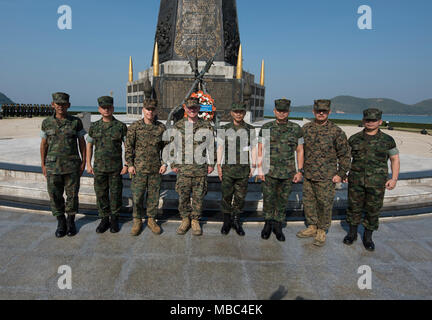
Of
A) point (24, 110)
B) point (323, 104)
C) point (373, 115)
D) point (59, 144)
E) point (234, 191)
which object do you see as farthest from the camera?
point (24, 110)

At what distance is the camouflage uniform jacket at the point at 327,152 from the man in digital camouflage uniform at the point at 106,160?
272 cm

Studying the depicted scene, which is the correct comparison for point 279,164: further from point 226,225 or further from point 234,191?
point 226,225

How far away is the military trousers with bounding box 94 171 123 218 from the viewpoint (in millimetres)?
3744

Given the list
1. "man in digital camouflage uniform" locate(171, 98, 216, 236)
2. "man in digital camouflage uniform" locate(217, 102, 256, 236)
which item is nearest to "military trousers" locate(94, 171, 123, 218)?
"man in digital camouflage uniform" locate(171, 98, 216, 236)

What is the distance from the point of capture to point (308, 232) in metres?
3.85

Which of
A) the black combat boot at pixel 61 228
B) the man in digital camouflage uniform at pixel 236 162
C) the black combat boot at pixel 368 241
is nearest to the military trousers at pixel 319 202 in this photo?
the black combat boot at pixel 368 241

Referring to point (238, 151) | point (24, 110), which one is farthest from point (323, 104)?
point (24, 110)

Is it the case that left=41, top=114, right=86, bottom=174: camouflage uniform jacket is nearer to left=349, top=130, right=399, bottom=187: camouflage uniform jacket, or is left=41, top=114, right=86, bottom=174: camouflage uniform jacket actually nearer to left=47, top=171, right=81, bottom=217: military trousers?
left=47, top=171, right=81, bottom=217: military trousers

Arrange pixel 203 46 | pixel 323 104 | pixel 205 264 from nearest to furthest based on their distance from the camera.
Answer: pixel 205 264, pixel 323 104, pixel 203 46

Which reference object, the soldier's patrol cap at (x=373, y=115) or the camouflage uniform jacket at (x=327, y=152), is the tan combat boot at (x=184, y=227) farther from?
the soldier's patrol cap at (x=373, y=115)

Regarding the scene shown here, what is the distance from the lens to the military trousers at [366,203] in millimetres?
3457

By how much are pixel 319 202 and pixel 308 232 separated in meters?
0.52

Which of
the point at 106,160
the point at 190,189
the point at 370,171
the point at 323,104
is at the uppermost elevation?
the point at 323,104

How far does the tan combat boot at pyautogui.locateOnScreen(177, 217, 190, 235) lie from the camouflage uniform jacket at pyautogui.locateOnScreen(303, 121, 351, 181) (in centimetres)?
194
